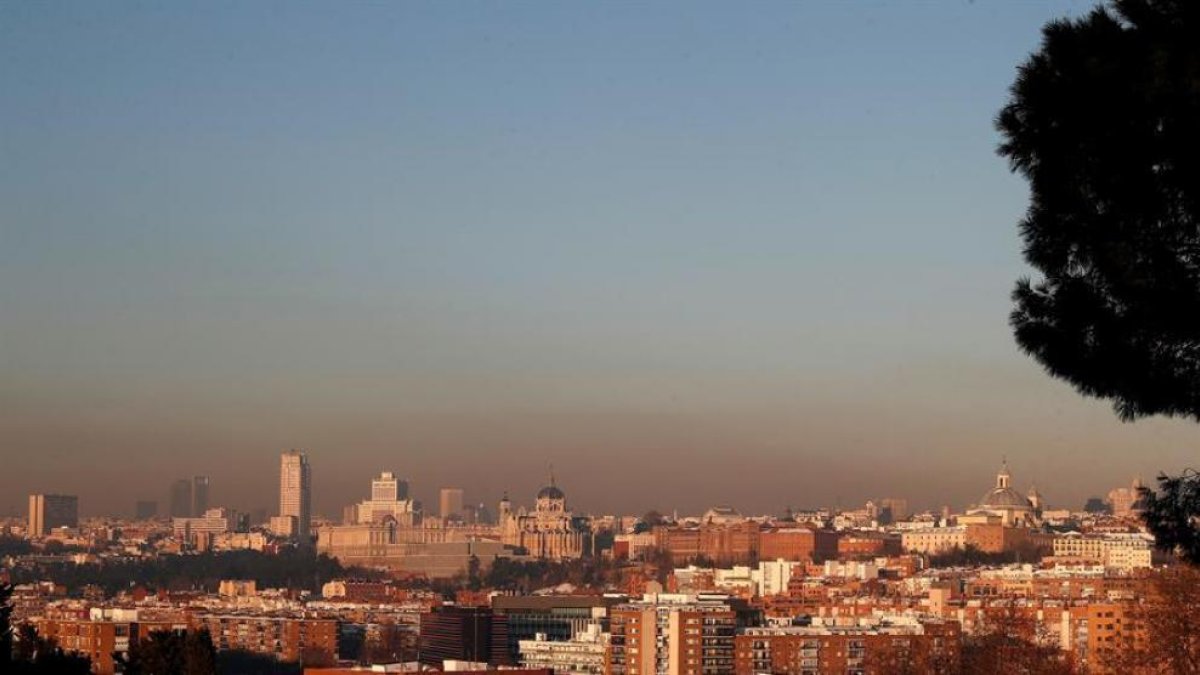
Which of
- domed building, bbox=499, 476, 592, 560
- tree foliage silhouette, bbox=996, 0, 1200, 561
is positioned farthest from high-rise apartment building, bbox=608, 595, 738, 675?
domed building, bbox=499, 476, 592, 560

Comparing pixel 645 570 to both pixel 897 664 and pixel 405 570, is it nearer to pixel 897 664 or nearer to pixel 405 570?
pixel 405 570

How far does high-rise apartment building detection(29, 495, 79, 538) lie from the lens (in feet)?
549

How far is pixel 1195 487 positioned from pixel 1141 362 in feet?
1.96

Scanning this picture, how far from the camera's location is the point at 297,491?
614 feet

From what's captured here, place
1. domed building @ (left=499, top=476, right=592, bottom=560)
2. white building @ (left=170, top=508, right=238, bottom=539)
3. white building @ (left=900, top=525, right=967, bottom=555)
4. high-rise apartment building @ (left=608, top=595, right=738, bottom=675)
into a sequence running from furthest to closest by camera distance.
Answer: white building @ (left=170, top=508, right=238, bottom=539) < domed building @ (left=499, top=476, right=592, bottom=560) < white building @ (left=900, top=525, right=967, bottom=555) < high-rise apartment building @ (left=608, top=595, right=738, bottom=675)

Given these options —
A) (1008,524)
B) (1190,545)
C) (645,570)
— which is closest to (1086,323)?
(1190,545)

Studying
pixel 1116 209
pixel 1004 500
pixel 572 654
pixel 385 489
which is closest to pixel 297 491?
pixel 385 489

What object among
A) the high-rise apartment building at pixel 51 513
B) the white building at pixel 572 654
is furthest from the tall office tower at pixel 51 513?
the white building at pixel 572 654

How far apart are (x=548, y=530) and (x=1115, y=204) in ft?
469

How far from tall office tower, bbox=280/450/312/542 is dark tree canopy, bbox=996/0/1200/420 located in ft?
571

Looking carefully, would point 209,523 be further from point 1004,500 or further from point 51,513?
point 1004,500

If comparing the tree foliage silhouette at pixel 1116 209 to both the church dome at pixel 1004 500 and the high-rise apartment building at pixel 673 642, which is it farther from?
the church dome at pixel 1004 500

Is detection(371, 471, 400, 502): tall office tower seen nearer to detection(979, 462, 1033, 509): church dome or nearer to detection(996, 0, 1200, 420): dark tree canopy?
detection(979, 462, 1033, 509): church dome

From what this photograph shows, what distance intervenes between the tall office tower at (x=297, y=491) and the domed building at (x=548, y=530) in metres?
24.3
